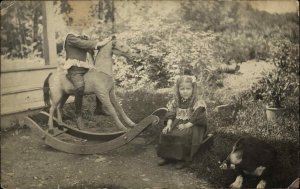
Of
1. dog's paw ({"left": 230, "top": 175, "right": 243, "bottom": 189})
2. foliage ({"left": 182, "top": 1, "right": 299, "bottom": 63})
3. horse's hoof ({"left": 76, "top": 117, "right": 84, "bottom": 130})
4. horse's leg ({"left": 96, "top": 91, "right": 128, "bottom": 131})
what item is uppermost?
foliage ({"left": 182, "top": 1, "right": 299, "bottom": 63})

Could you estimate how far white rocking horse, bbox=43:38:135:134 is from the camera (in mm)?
3061

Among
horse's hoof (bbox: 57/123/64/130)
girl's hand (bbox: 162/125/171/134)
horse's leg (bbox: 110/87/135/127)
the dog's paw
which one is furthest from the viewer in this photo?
horse's hoof (bbox: 57/123/64/130)

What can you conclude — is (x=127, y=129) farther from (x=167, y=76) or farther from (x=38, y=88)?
(x=38, y=88)

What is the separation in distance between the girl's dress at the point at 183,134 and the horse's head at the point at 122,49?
0.45m

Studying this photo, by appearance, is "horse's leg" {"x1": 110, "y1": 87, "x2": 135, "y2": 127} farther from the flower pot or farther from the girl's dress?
the flower pot

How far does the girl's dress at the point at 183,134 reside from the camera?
2949 millimetres

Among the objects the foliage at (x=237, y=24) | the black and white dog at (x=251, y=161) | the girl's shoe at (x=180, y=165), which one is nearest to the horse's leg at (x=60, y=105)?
the girl's shoe at (x=180, y=165)

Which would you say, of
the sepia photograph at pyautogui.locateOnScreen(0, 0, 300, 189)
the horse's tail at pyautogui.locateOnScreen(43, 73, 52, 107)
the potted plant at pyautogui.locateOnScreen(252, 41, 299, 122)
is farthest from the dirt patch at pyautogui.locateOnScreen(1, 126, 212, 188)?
the potted plant at pyautogui.locateOnScreen(252, 41, 299, 122)

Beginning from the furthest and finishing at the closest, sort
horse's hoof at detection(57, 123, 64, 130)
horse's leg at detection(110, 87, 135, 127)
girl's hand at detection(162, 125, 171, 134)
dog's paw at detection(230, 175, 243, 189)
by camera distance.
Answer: horse's hoof at detection(57, 123, 64, 130), horse's leg at detection(110, 87, 135, 127), girl's hand at detection(162, 125, 171, 134), dog's paw at detection(230, 175, 243, 189)

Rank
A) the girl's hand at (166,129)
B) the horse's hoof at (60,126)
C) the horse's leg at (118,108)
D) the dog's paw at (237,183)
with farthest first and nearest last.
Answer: the horse's hoof at (60,126)
the horse's leg at (118,108)
the girl's hand at (166,129)
the dog's paw at (237,183)

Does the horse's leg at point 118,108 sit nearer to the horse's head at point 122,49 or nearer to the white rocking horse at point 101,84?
the white rocking horse at point 101,84

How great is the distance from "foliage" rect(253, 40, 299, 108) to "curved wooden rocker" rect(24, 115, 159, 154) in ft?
2.74

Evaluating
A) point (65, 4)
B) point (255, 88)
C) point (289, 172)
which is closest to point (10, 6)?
point (65, 4)

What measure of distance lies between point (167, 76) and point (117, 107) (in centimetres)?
44
